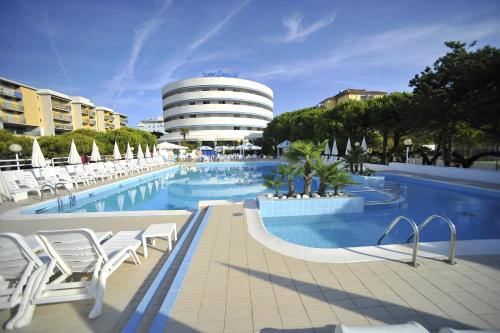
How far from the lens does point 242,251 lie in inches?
155

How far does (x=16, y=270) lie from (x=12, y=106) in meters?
51.5

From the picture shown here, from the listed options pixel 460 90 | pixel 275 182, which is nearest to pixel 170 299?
pixel 275 182

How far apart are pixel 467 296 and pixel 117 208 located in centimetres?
1051

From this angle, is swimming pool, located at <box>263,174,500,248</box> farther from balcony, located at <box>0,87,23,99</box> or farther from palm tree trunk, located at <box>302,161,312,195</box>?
balcony, located at <box>0,87,23,99</box>

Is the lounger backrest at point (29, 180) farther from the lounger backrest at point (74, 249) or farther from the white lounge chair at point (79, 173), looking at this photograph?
the lounger backrest at point (74, 249)

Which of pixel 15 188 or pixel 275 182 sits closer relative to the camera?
pixel 275 182

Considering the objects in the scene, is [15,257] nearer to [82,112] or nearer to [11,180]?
[11,180]

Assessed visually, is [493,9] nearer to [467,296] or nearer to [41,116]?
[467,296]

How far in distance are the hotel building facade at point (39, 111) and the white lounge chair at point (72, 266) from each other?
48.0 m

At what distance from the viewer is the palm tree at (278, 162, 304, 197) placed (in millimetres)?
7301

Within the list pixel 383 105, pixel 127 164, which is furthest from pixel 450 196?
pixel 127 164

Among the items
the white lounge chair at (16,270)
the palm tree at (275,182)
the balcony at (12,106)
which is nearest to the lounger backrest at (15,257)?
the white lounge chair at (16,270)

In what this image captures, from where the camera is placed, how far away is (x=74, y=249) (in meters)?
2.87

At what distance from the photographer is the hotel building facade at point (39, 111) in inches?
1449
